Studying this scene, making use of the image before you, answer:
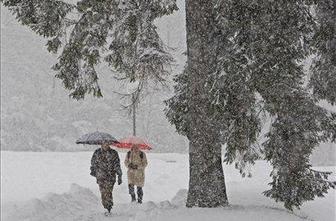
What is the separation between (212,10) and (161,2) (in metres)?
1.77

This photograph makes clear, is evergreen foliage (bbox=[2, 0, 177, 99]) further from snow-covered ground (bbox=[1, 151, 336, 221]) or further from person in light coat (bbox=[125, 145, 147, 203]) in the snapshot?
snow-covered ground (bbox=[1, 151, 336, 221])

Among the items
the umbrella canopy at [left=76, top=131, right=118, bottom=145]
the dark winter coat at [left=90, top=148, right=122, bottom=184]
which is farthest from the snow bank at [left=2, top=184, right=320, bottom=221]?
the umbrella canopy at [left=76, top=131, right=118, bottom=145]

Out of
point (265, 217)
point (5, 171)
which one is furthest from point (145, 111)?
point (265, 217)

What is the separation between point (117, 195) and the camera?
18.2 m

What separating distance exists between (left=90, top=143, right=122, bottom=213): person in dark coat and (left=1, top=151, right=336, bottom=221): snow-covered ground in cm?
41

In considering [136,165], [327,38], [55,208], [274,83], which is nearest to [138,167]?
[136,165]

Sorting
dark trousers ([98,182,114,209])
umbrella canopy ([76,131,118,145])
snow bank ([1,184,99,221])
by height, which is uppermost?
umbrella canopy ([76,131,118,145])

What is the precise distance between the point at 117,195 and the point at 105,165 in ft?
21.6

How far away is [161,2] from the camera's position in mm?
11539

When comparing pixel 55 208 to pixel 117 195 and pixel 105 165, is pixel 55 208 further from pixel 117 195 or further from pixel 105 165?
pixel 117 195

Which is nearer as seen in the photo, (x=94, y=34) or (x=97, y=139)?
(x=94, y=34)

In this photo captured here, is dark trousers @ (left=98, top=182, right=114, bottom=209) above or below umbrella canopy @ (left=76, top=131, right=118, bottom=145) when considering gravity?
below

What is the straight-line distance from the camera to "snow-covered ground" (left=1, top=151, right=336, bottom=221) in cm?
970

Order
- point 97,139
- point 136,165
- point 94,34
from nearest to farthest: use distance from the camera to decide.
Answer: point 94,34 → point 97,139 → point 136,165
